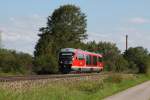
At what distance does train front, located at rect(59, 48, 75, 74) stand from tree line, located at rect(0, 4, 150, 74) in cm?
307

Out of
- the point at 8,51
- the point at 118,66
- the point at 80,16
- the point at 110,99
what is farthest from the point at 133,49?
the point at 110,99

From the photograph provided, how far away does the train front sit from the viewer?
57.0m

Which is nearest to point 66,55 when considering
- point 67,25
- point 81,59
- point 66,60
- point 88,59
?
point 66,60

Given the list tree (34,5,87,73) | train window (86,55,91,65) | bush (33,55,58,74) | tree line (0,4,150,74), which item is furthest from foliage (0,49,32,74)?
tree (34,5,87,73)

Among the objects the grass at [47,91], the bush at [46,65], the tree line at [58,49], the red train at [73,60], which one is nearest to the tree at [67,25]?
the tree line at [58,49]

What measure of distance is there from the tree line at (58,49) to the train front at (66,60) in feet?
10.1

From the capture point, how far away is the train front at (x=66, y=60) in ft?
187

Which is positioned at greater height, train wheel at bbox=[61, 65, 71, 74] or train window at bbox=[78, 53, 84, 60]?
train window at bbox=[78, 53, 84, 60]

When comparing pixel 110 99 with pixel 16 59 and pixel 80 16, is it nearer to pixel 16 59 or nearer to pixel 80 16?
pixel 16 59

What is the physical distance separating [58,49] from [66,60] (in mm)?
26368

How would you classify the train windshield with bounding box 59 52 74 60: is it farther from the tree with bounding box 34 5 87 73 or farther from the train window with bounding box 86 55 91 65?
the tree with bounding box 34 5 87 73

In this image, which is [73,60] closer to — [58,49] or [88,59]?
[88,59]

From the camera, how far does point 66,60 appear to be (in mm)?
57406

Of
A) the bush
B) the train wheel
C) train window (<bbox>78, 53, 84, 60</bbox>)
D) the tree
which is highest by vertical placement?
the tree
